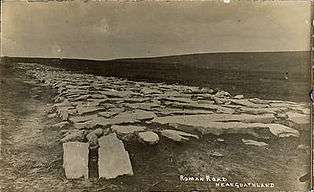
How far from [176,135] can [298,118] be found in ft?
1.69

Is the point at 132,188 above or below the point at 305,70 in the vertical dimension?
below

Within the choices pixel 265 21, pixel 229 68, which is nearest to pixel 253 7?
pixel 265 21

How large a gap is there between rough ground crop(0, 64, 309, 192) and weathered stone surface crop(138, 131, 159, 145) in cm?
2

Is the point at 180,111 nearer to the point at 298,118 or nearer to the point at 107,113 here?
the point at 107,113

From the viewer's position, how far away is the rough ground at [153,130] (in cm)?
184

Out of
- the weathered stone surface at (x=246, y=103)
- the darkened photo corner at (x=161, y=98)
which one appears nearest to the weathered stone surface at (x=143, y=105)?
the darkened photo corner at (x=161, y=98)

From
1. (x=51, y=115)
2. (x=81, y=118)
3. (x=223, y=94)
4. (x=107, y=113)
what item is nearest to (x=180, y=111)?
(x=223, y=94)

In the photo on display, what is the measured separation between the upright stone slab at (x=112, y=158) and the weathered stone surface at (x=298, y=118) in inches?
27.7

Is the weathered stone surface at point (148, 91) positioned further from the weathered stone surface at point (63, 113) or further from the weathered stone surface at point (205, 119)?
the weathered stone surface at point (63, 113)

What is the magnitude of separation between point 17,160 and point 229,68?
0.98 meters

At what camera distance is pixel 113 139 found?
1.85 metres

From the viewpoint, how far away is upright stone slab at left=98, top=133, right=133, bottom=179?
1.84 metres

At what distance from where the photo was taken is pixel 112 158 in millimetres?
1850

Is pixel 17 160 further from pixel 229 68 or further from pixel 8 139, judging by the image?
pixel 229 68
